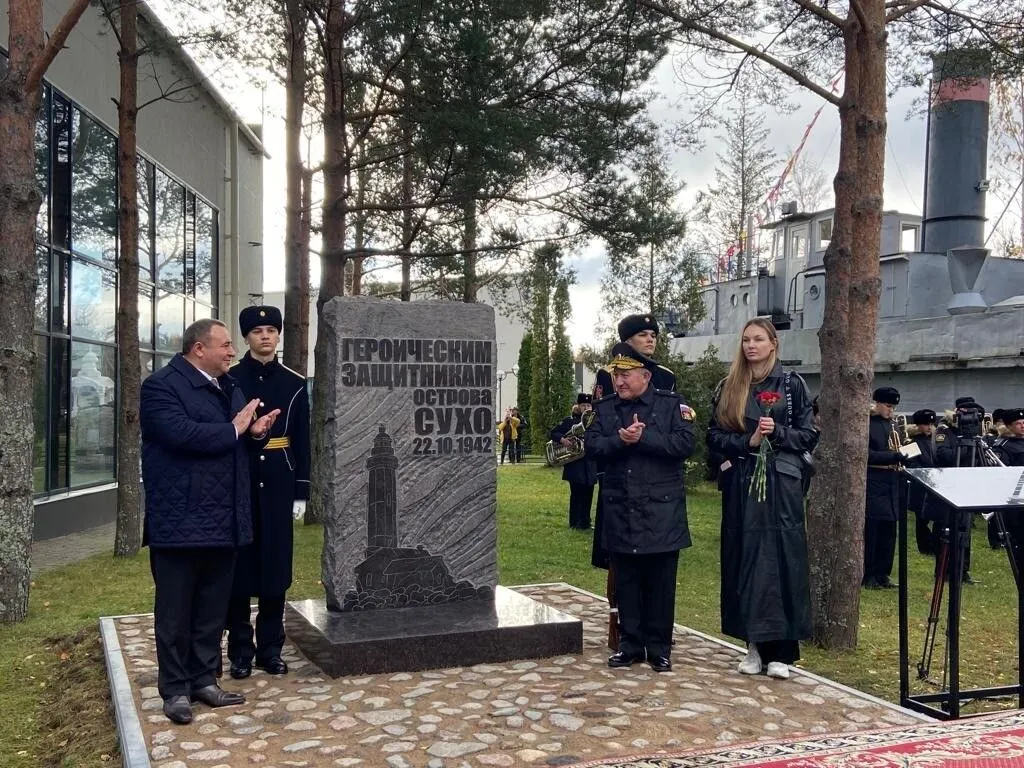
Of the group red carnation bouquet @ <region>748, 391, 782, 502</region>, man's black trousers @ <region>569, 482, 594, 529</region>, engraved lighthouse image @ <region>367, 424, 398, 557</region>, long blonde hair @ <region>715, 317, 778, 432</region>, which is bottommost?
man's black trousers @ <region>569, 482, 594, 529</region>

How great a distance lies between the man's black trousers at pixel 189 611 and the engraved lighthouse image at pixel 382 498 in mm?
1401

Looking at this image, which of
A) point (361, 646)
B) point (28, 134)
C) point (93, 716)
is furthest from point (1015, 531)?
point (28, 134)

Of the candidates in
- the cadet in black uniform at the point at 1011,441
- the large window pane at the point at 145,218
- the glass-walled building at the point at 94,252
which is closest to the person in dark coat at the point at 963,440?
the cadet in black uniform at the point at 1011,441

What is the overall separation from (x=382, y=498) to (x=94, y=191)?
34.6 feet

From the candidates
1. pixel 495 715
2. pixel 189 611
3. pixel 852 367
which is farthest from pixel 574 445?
pixel 189 611

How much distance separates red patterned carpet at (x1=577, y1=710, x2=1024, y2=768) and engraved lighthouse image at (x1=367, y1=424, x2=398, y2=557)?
Result: 2.52 metres

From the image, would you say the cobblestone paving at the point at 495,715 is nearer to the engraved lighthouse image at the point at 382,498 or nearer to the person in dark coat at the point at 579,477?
the engraved lighthouse image at the point at 382,498

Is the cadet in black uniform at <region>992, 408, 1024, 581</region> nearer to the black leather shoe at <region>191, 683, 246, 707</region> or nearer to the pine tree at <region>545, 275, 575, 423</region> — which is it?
the black leather shoe at <region>191, 683, 246, 707</region>

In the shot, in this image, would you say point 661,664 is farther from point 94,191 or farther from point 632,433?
point 94,191

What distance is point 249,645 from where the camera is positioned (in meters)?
5.37

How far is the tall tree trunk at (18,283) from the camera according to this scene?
7258 millimetres

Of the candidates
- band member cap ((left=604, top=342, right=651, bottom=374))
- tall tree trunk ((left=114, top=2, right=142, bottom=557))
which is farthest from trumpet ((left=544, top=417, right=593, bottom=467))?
band member cap ((left=604, top=342, right=651, bottom=374))

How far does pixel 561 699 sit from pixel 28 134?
19.1ft

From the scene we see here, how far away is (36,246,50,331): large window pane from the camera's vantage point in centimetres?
1250
